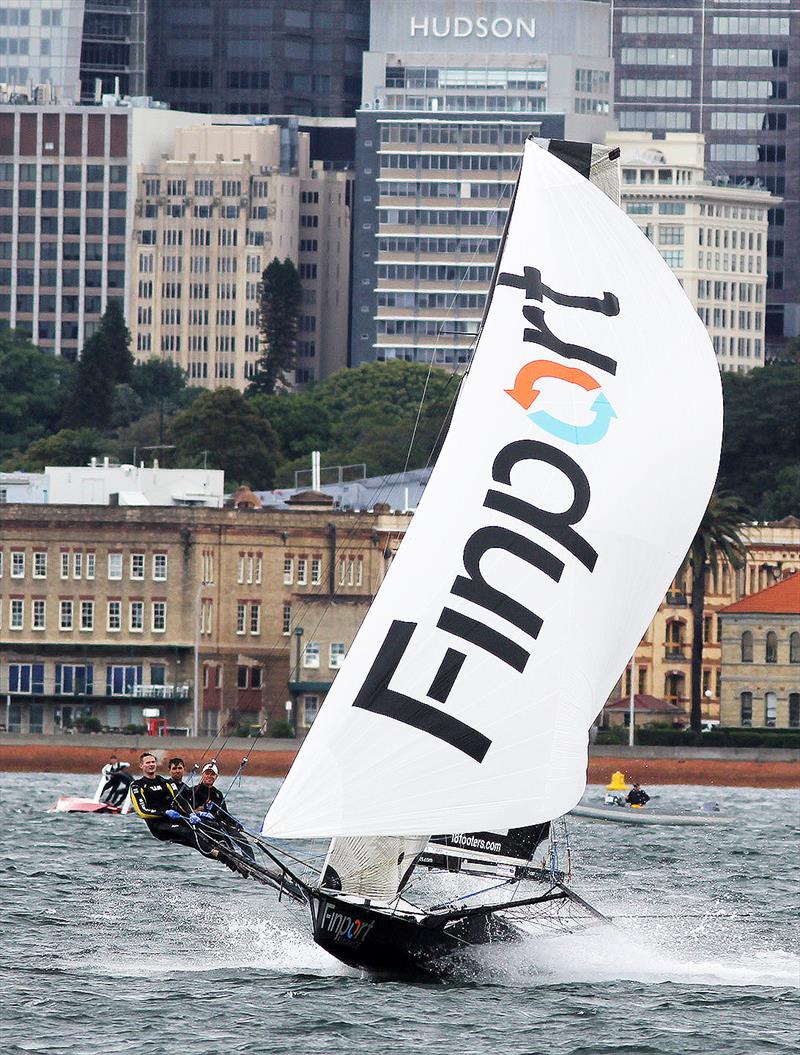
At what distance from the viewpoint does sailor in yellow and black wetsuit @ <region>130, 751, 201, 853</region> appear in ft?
125

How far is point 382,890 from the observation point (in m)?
37.2

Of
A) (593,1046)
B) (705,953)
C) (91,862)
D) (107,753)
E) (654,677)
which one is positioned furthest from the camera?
(654,677)

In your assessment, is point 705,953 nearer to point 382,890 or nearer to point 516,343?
point 382,890

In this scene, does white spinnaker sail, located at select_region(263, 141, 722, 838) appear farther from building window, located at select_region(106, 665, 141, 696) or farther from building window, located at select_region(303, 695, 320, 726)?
building window, located at select_region(106, 665, 141, 696)

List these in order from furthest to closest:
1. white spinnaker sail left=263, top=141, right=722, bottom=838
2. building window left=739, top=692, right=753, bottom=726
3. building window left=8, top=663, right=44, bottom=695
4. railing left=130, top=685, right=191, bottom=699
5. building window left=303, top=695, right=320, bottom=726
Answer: building window left=739, top=692, right=753, bottom=726, building window left=8, top=663, right=44, bottom=695, building window left=303, top=695, right=320, bottom=726, railing left=130, top=685, right=191, bottom=699, white spinnaker sail left=263, top=141, right=722, bottom=838

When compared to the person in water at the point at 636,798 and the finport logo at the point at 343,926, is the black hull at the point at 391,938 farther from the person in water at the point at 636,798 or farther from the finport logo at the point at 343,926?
the person in water at the point at 636,798

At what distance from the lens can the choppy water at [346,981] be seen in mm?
35062

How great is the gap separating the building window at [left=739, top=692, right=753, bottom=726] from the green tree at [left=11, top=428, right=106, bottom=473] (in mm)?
62305

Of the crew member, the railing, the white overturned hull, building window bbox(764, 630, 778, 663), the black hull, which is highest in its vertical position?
the crew member

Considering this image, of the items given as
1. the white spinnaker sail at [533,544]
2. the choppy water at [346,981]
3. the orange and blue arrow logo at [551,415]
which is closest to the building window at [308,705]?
the choppy water at [346,981]

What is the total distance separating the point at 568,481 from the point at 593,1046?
6.88 m

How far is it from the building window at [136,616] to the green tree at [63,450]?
171 ft

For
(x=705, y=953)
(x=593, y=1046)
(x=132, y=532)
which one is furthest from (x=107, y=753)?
(x=593, y=1046)

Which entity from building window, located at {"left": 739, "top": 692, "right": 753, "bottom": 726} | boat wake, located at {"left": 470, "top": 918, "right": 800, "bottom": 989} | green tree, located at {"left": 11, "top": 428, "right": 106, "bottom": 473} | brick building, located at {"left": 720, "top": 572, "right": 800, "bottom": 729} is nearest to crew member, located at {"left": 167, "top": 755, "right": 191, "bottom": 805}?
boat wake, located at {"left": 470, "top": 918, "right": 800, "bottom": 989}
